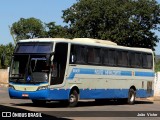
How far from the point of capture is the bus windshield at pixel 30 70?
21344mm

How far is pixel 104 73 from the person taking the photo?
25266 millimetres

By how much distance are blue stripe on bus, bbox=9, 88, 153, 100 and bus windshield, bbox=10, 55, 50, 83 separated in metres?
0.53

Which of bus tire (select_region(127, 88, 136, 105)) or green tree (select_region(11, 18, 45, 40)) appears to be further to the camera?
green tree (select_region(11, 18, 45, 40))

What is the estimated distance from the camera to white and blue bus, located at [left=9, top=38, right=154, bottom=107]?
21.4 metres

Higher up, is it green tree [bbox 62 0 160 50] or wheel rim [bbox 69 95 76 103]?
green tree [bbox 62 0 160 50]

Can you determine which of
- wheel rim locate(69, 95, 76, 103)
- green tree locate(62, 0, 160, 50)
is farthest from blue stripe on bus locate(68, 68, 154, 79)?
green tree locate(62, 0, 160, 50)

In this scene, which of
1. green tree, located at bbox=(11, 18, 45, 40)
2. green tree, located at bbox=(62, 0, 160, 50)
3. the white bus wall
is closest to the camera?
the white bus wall

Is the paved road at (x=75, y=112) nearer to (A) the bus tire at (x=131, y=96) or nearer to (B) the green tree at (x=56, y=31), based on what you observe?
(A) the bus tire at (x=131, y=96)

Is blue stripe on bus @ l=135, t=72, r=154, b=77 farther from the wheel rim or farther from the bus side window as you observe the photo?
the bus side window

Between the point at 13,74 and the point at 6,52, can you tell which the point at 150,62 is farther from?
the point at 6,52

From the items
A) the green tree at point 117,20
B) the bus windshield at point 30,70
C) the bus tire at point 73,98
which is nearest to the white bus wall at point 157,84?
the bus tire at point 73,98

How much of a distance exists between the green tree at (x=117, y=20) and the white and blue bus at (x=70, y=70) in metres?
37.0

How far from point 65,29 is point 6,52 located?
21.3 m

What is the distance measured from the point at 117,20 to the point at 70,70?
1712 inches
